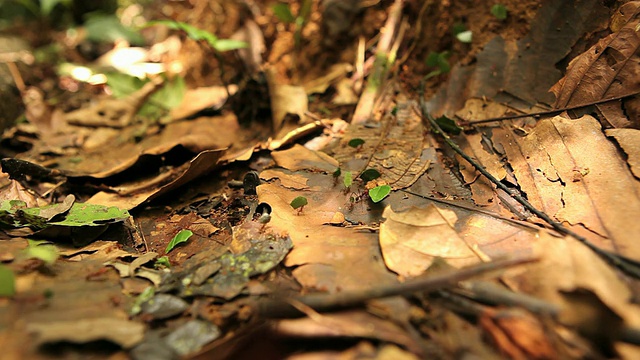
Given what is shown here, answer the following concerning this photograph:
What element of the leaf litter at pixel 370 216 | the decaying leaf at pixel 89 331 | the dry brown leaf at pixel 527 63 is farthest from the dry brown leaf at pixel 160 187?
the dry brown leaf at pixel 527 63

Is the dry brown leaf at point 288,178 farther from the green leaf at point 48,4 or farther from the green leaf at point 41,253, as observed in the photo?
the green leaf at point 48,4

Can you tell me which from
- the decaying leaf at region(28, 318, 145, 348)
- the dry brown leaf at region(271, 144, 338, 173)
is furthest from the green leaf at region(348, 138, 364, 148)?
the decaying leaf at region(28, 318, 145, 348)

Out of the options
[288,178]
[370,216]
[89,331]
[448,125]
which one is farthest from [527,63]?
[89,331]

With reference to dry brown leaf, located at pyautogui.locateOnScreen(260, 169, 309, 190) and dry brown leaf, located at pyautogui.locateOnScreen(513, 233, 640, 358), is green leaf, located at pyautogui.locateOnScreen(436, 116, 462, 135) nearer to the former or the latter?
dry brown leaf, located at pyautogui.locateOnScreen(260, 169, 309, 190)

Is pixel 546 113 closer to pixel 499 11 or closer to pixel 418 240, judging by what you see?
pixel 499 11

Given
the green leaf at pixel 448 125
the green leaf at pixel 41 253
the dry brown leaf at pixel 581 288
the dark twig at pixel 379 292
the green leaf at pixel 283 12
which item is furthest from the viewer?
the green leaf at pixel 283 12

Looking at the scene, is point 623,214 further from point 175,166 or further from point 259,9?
point 259,9
